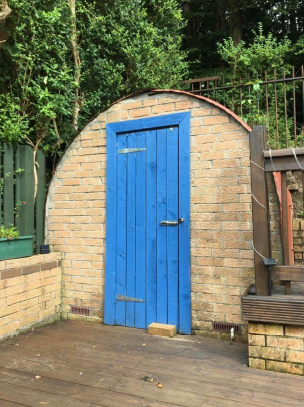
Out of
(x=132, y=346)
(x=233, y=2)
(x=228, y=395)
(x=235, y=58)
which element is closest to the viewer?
(x=228, y=395)

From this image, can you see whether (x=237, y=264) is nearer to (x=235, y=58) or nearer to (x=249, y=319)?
(x=249, y=319)

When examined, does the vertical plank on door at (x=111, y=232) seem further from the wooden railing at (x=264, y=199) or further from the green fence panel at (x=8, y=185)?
the wooden railing at (x=264, y=199)

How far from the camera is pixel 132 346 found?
334 centimetres

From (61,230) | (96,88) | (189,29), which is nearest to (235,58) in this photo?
(96,88)

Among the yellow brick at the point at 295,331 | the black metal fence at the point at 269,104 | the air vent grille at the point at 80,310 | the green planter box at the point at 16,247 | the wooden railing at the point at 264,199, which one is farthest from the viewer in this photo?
the black metal fence at the point at 269,104

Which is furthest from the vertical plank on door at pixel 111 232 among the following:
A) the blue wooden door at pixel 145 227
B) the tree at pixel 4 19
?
the tree at pixel 4 19

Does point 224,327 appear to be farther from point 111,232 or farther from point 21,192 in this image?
point 21,192

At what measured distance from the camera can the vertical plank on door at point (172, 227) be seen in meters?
3.76

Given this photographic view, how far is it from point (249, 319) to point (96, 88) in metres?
4.86

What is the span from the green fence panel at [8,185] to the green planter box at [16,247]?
0.27 m

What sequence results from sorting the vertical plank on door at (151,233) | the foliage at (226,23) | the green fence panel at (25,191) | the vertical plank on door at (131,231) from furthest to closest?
the foliage at (226,23), the green fence panel at (25,191), the vertical plank on door at (131,231), the vertical plank on door at (151,233)

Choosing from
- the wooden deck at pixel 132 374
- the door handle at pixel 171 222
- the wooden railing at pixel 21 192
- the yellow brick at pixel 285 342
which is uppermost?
the wooden railing at pixel 21 192

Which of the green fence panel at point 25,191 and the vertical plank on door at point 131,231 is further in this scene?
the green fence panel at point 25,191

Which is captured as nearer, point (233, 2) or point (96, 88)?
point (96, 88)
